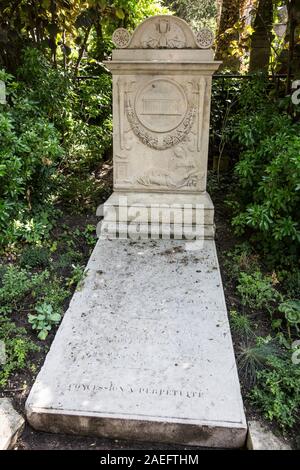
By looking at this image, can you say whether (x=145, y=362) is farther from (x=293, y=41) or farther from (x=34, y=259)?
(x=293, y=41)

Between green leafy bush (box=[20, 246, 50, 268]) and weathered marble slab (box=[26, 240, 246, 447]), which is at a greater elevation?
green leafy bush (box=[20, 246, 50, 268])

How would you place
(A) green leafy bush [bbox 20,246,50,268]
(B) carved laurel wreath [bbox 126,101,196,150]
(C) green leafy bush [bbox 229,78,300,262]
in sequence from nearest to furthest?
(C) green leafy bush [bbox 229,78,300,262], (A) green leafy bush [bbox 20,246,50,268], (B) carved laurel wreath [bbox 126,101,196,150]

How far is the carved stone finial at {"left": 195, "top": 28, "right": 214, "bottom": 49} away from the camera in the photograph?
358 cm

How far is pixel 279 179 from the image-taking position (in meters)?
3.33

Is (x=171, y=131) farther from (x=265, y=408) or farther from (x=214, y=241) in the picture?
(x=265, y=408)

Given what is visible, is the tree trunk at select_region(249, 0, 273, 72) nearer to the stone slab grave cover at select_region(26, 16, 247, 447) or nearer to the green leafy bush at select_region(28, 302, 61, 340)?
Answer: the stone slab grave cover at select_region(26, 16, 247, 447)

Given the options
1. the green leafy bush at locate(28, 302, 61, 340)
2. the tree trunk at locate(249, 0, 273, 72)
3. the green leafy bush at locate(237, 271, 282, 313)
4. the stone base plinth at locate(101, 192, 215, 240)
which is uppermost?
the tree trunk at locate(249, 0, 273, 72)

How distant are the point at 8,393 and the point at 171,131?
2.90 metres

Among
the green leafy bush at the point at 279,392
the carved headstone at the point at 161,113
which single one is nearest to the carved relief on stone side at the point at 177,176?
the carved headstone at the point at 161,113

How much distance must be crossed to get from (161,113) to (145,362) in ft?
8.59

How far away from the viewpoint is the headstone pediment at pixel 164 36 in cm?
360

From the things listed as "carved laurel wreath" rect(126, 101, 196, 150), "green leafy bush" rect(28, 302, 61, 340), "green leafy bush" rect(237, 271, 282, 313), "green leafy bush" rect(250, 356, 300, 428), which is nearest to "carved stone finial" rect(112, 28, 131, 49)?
"carved laurel wreath" rect(126, 101, 196, 150)
